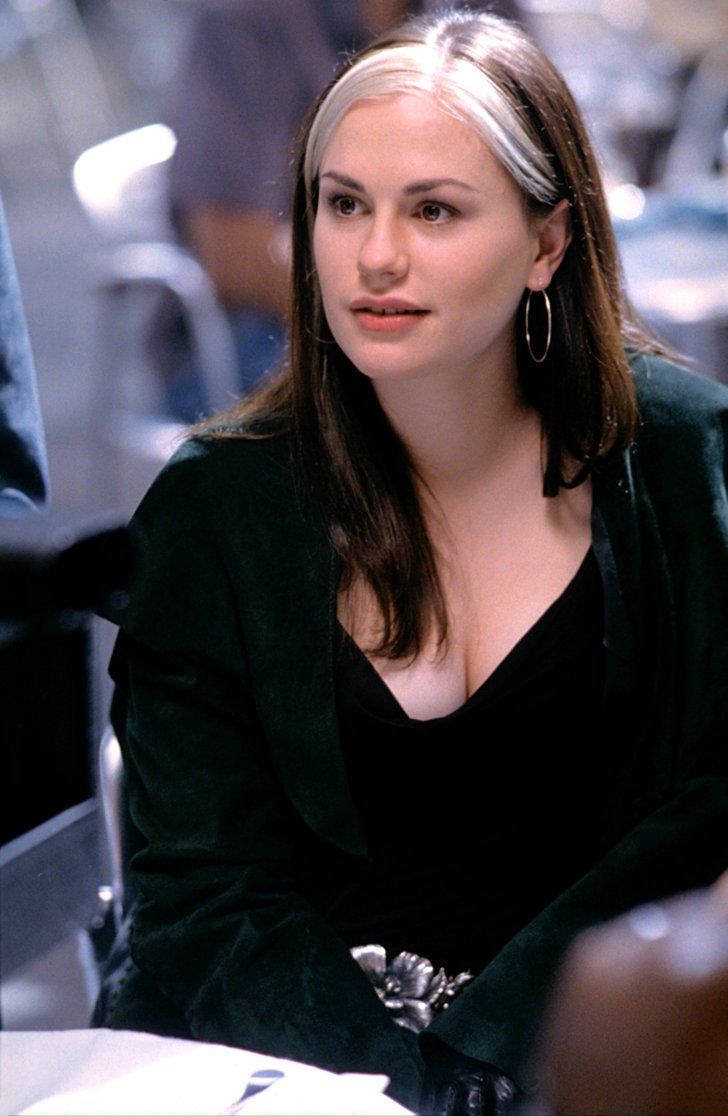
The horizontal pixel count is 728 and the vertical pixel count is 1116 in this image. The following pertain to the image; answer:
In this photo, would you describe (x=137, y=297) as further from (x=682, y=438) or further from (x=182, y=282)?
(x=682, y=438)

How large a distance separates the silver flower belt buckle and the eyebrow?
0.50 metres

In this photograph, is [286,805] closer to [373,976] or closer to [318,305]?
[373,976]

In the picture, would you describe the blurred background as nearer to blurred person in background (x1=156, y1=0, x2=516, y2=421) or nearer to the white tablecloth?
blurred person in background (x1=156, y1=0, x2=516, y2=421)

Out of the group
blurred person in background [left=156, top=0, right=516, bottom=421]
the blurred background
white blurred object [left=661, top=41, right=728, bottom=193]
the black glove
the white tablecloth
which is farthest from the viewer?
white blurred object [left=661, top=41, right=728, bottom=193]

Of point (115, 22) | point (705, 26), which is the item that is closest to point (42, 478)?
point (705, 26)

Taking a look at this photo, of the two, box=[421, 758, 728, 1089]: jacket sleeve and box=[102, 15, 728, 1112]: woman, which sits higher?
box=[102, 15, 728, 1112]: woman

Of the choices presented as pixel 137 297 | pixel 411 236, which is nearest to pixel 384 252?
pixel 411 236

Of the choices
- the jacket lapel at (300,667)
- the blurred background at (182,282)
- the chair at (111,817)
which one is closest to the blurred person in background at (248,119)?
the blurred background at (182,282)

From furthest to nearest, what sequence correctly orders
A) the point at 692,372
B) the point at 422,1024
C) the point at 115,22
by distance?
the point at 115,22 → the point at 692,372 → the point at 422,1024

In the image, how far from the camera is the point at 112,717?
1.07 m

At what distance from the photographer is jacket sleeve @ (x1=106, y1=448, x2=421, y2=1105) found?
95cm

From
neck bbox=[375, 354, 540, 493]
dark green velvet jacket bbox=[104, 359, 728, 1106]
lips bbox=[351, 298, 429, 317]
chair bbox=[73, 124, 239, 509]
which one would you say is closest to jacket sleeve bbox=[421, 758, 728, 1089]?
dark green velvet jacket bbox=[104, 359, 728, 1106]

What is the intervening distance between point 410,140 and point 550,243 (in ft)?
0.50

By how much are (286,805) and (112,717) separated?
0.47 ft
